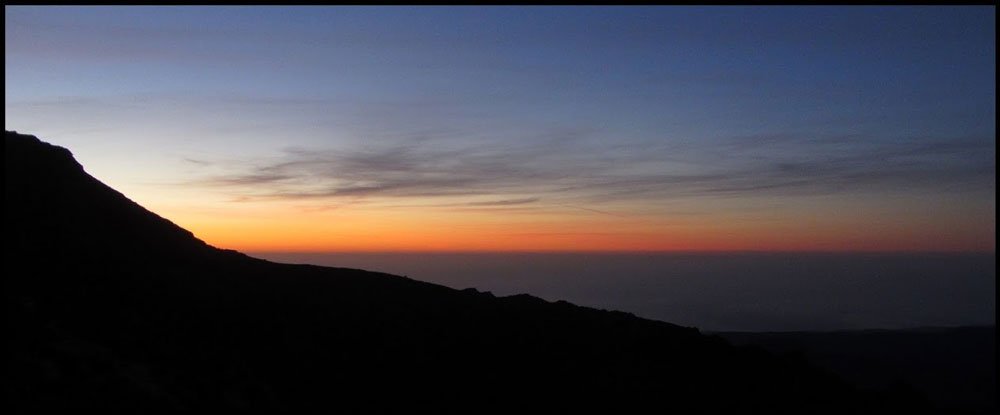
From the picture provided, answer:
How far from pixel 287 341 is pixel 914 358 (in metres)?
42.4

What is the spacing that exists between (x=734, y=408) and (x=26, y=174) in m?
27.0

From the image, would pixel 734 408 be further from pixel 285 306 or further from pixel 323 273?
pixel 323 273

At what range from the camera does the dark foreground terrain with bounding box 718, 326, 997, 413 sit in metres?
30.6

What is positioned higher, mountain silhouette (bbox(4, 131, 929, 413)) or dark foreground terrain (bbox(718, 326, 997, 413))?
mountain silhouette (bbox(4, 131, 929, 413))

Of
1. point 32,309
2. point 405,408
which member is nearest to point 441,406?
point 405,408

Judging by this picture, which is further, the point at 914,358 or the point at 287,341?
the point at 914,358

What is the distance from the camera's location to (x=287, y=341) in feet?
68.4

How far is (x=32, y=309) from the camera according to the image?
17.6m

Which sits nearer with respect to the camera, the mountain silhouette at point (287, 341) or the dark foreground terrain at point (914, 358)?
the mountain silhouette at point (287, 341)

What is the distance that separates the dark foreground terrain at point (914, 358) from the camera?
30.6 m

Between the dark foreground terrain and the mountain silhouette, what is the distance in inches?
277

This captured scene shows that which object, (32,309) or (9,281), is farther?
(9,281)

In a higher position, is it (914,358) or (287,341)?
(287,341)

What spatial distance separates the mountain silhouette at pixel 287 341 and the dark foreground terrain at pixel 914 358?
23.1ft
